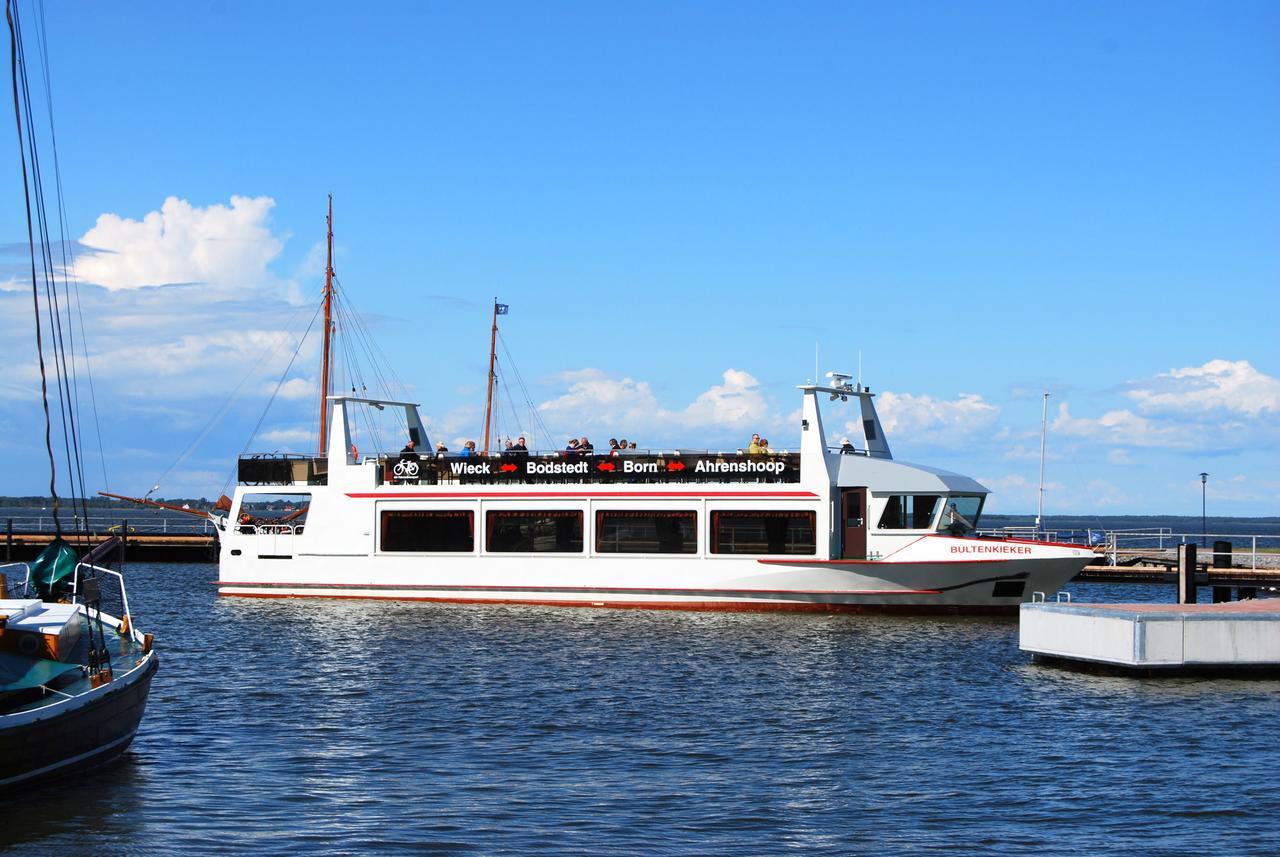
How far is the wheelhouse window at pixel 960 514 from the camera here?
109ft

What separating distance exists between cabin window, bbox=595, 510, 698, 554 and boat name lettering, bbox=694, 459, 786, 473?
1.25 m

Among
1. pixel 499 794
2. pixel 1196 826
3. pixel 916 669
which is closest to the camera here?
pixel 1196 826

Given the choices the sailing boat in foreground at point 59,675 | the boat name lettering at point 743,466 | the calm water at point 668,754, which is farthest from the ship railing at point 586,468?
the sailing boat in foreground at point 59,675

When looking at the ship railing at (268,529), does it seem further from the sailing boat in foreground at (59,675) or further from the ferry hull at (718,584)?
the sailing boat in foreground at (59,675)

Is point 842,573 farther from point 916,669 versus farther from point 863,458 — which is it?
point 916,669

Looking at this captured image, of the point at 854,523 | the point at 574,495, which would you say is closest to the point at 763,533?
the point at 854,523

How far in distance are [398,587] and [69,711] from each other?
22.5 m

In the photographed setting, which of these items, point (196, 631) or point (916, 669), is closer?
point (916, 669)

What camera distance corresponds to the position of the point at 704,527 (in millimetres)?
34906

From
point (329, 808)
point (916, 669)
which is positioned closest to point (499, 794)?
point (329, 808)

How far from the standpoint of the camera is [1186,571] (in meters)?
34.4

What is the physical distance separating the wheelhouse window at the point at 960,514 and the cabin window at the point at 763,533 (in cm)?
310

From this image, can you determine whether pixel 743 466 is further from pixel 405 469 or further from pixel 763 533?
pixel 405 469

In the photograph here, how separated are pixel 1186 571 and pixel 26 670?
27555 millimetres
